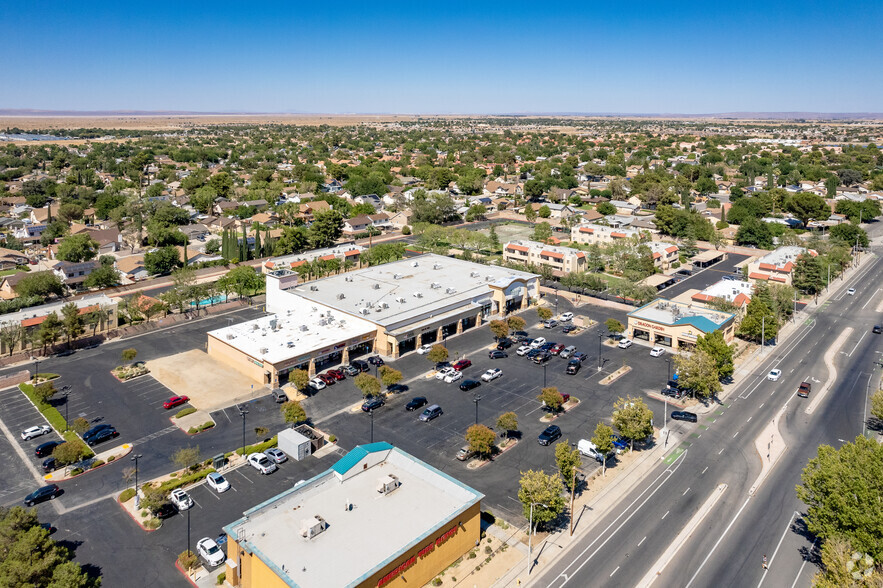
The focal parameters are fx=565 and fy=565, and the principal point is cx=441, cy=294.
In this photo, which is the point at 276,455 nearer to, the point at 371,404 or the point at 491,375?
the point at 371,404

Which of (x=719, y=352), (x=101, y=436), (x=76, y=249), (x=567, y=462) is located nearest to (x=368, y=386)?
(x=567, y=462)

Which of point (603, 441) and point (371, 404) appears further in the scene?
point (371, 404)

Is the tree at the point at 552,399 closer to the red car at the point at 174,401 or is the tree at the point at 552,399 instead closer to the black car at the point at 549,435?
the black car at the point at 549,435

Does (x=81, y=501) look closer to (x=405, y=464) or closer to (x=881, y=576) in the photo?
(x=405, y=464)

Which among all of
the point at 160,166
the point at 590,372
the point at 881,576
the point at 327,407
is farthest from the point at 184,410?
the point at 160,166

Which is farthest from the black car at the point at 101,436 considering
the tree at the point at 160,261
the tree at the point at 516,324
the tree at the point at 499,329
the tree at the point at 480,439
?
the tree at the point at 160,261


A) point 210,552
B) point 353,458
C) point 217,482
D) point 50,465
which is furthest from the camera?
point 50,465

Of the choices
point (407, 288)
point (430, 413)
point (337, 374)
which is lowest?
point (430, 413)

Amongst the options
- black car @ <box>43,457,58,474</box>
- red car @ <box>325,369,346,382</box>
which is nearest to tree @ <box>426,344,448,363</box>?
red car @ <box>325,369,346,382</box>
